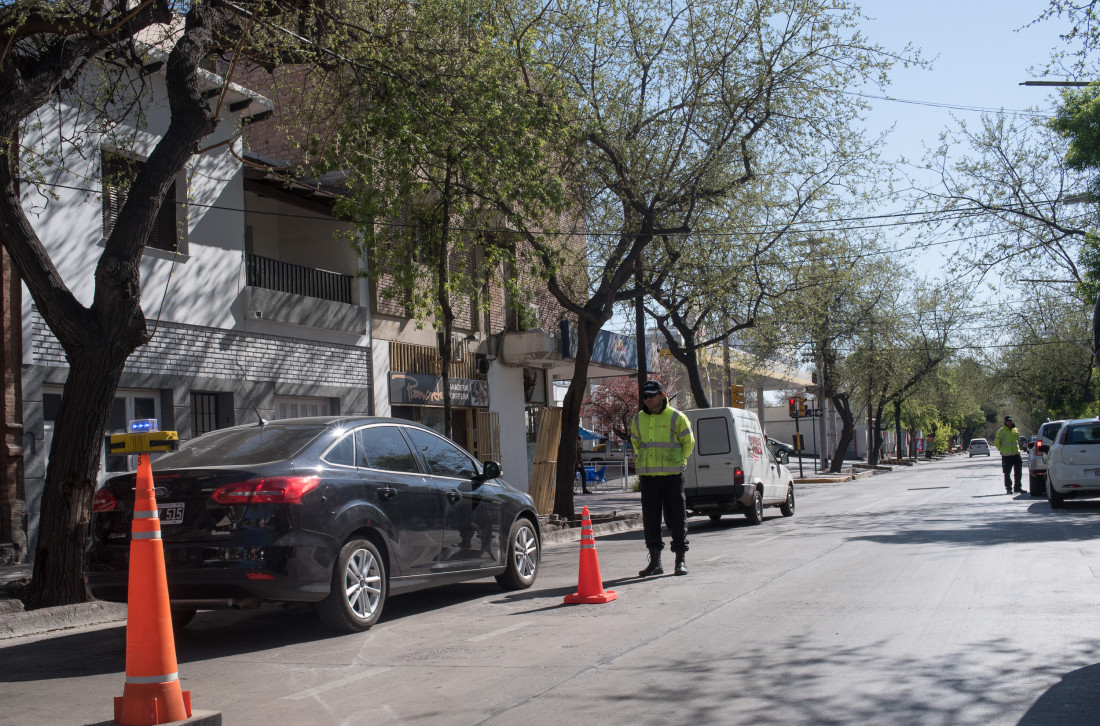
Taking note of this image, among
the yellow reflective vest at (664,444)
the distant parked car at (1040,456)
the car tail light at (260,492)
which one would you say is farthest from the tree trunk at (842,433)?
the car tail light at (260,492)

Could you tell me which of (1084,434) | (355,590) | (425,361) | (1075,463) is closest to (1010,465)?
(1084,434)

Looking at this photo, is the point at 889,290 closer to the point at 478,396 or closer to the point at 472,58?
the point at 478,396

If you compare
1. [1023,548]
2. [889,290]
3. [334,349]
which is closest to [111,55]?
[334,349]

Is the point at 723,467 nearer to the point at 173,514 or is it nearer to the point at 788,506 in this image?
the point at 788,506

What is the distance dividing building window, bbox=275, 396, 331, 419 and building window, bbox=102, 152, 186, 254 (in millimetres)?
3383

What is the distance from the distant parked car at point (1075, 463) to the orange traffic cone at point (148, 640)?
16.6 m

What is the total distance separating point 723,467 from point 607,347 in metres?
8.87

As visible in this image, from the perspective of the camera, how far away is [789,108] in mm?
18078

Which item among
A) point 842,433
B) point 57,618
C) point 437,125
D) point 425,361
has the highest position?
point 437,125

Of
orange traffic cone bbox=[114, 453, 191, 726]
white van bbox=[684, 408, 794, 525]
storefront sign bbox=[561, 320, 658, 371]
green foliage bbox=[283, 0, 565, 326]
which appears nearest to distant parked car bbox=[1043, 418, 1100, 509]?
white van bbox=[684, 408, 794, 525]

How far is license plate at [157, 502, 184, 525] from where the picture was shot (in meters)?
6.71

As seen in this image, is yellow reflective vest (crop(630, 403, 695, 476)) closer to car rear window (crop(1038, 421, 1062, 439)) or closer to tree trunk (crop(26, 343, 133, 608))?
tree trunk (crop(26, 343, 133, 608))

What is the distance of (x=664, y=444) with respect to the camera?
9.74 metres

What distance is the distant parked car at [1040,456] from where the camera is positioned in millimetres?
20875
